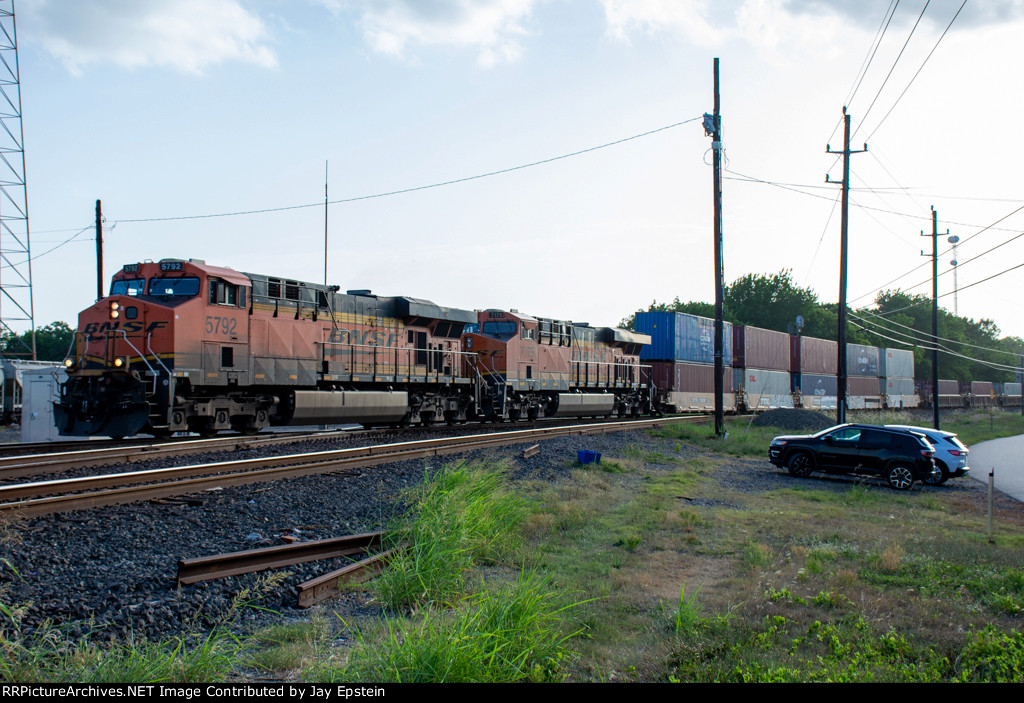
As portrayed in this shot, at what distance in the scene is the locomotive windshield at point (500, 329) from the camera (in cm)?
2375

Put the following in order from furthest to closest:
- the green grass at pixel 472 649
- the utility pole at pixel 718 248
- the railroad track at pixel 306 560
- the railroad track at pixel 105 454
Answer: the utility pole at pixel 718 248, the railroad track at pixel 105 454, the railroad track at pixel 306 560, the green grass at pixel 472 649

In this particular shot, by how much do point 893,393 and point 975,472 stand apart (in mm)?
36125

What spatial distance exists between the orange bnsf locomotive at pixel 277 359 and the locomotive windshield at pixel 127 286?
2 cm

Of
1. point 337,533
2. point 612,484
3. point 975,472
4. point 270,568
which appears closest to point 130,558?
point 270,568

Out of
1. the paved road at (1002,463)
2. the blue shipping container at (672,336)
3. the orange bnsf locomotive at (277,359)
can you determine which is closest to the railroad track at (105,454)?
the orange bnsf locomotive at (277,359)

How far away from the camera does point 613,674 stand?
14.5ft

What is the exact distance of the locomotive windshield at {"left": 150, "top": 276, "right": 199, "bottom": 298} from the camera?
14781mm

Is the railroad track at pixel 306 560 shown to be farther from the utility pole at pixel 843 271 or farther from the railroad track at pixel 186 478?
the utility pole at pixel 843 271

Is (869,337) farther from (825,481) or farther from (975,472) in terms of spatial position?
(825,481)

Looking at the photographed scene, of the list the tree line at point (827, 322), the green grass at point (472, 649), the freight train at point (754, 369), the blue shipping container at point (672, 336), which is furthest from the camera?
the tree line at point (827, 322)

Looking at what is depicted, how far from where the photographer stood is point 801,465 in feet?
49.5

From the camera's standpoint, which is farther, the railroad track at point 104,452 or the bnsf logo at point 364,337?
the bnsf logo at point 364,337

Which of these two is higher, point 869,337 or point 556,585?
point 869,337

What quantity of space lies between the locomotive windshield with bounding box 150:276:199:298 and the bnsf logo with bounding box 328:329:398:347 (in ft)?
13.3
